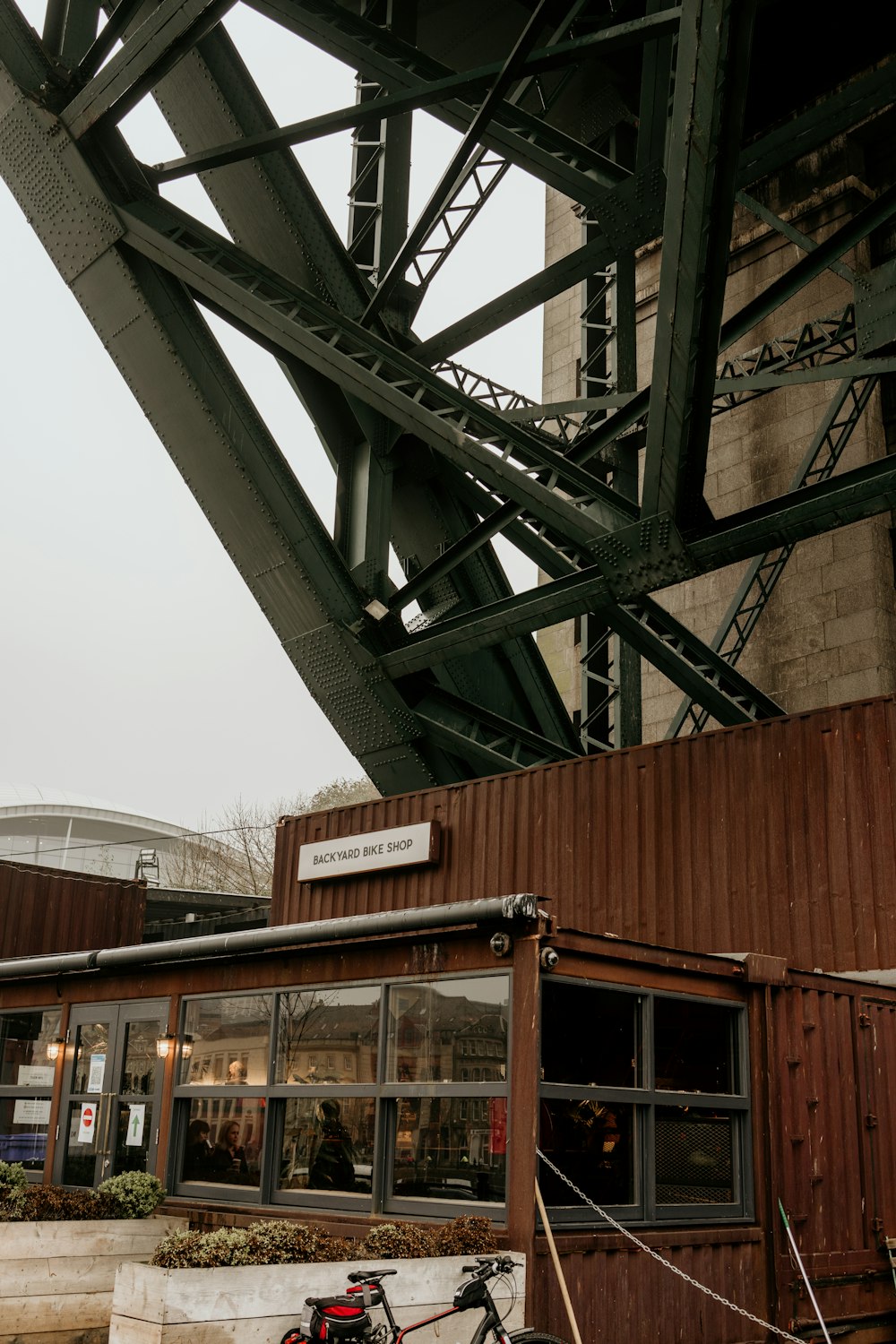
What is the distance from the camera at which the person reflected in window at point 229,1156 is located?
40.6 ft

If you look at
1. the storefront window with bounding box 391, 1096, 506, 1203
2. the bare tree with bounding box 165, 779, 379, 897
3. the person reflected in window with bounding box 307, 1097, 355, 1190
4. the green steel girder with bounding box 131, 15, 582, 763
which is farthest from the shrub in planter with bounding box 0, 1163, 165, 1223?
the bare tree with bounding box 165, 779, 379, 897

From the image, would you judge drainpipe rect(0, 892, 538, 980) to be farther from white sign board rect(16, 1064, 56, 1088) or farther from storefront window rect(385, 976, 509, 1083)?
white sign board rect(16, 1064, 56, 1088)

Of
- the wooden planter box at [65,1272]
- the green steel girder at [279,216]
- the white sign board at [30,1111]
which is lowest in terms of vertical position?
the wooden planter box at [65,1272]

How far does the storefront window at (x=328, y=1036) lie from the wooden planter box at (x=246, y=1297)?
7.88ft

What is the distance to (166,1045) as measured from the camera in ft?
45.0

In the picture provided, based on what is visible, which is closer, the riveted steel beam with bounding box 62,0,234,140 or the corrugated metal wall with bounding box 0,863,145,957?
the riveted steel beam with bounding box 62,0,234,140

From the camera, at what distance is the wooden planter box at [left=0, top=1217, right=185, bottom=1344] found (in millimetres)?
10867

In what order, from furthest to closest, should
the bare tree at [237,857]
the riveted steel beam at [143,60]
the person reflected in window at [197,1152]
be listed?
the bare tree at [237,857] < the riveted steel beam at [143,60] < the person reflected in window at [197,1152]

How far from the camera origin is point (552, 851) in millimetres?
16688

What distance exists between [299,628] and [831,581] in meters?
8.79

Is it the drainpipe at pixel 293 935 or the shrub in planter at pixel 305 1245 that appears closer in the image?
the shrub in planter at pixel 305 1245

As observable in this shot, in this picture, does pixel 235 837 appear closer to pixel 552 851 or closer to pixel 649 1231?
pixel 552 851

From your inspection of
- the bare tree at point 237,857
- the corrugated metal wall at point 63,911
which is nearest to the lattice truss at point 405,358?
the corrugated metal wall at point 63,911

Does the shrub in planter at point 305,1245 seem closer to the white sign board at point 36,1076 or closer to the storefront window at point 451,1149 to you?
the storefront window at point 451,1149
